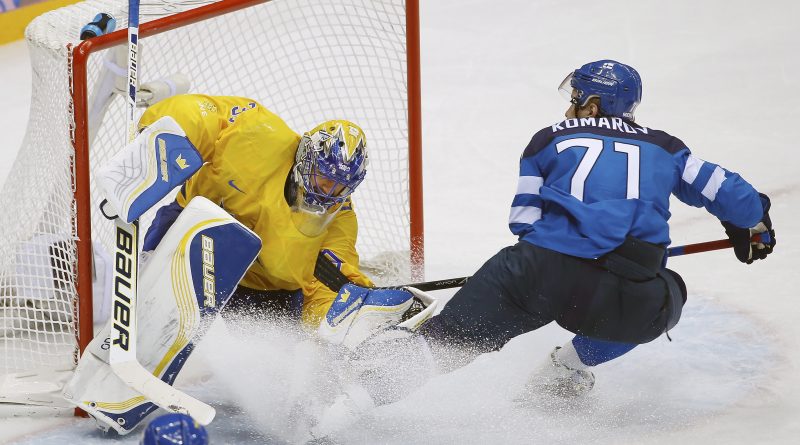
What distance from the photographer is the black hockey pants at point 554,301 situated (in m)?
3.05

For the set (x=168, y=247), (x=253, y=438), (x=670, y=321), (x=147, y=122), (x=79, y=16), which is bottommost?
(x=253, y=438)

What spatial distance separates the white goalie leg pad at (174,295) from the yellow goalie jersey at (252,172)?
9.3 inches

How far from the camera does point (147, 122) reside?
10.5 feet

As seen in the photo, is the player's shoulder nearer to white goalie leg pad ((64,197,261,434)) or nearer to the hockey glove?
the hockey glove

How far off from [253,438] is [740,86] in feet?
11.6

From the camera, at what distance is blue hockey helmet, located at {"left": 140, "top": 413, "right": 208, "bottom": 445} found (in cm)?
197

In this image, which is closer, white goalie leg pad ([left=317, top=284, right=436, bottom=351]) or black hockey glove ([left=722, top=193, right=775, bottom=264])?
white goalie leg pad ([left=317, top=284, right=436, bottom=351])

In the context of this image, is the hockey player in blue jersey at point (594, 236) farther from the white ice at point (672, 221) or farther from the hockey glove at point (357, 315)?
the white ice at point (672, 221)

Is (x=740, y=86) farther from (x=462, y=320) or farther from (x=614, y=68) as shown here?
(x=462, y=320)

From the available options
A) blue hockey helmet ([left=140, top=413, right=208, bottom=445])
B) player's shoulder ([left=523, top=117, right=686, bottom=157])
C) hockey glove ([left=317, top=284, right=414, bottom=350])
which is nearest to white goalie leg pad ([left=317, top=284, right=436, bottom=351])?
hockey glove ([left=317, top=284, right=414, bottom=350])

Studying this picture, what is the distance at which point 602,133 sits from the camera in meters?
3.14

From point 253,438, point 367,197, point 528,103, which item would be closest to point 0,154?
point 367,197

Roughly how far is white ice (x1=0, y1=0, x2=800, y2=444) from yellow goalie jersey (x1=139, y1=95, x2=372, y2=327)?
0.25 meters

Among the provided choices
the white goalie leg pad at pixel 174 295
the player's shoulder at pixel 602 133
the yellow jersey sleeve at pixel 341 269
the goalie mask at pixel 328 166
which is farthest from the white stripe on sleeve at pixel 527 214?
the white goalie leg pad at pixel 174 295
